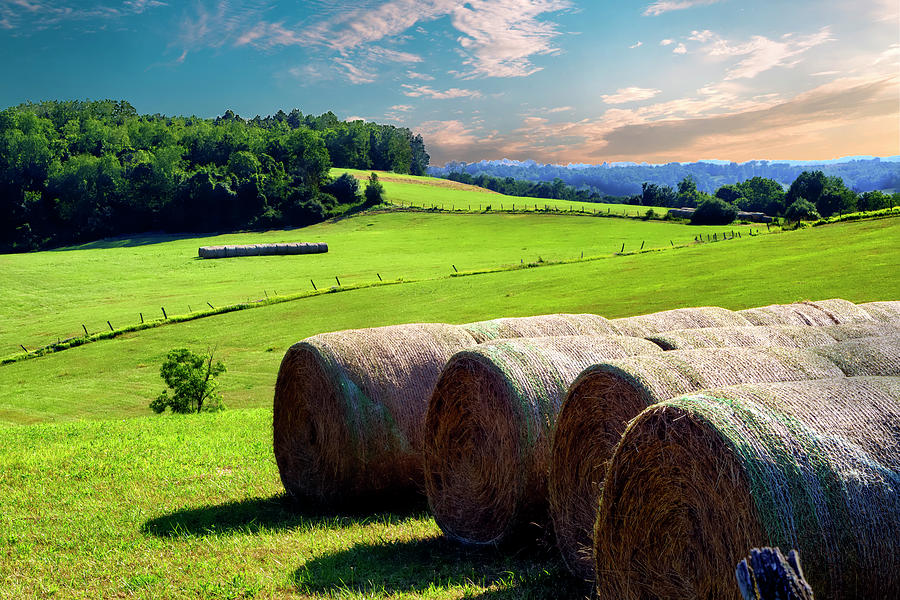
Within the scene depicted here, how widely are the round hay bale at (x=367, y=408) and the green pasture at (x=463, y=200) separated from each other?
279ft

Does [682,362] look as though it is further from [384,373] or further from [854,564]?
[384,373]

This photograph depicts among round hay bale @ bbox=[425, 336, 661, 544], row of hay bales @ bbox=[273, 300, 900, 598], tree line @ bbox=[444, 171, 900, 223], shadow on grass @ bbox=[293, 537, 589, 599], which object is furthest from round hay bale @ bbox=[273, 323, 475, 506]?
tree line @ bbox=[444, 171, 900, 223]

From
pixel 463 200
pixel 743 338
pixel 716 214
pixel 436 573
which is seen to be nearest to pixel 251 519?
pixel 436 573

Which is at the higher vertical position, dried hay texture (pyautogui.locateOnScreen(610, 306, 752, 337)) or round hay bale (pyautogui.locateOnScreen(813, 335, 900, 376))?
round hay bale (pyautogui.locateOnScreen(813, 335, 900, 376))

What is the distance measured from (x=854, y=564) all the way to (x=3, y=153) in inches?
5115

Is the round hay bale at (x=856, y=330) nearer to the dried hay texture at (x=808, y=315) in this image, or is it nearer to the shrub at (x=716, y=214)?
the dried hay texture at (x=808, y=315)

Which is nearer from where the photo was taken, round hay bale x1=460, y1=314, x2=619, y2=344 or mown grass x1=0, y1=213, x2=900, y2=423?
round hay bale x1=460, y1=314, x2=619, y2=344

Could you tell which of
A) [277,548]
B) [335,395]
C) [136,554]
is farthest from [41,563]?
[335,395]

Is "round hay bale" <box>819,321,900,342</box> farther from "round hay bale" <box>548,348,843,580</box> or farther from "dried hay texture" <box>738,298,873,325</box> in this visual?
"round hay bale" <box>548,348,843,580</box>

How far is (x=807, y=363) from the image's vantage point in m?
6.77

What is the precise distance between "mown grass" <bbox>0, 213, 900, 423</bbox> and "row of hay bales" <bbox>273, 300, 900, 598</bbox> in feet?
51.3

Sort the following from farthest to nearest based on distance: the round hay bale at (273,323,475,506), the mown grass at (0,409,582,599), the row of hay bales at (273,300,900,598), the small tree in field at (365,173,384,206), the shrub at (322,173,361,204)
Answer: the shrub at (322,173,361,204), the small tree in field at (365,173,384,206), the round hay bale at (273,323,475,506), the mown grass at (0,409,582,599), the row of hay bales at (273,300,900,598)

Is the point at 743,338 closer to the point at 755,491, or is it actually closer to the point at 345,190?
Result: the point at 755,491

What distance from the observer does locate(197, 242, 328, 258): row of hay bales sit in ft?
238
